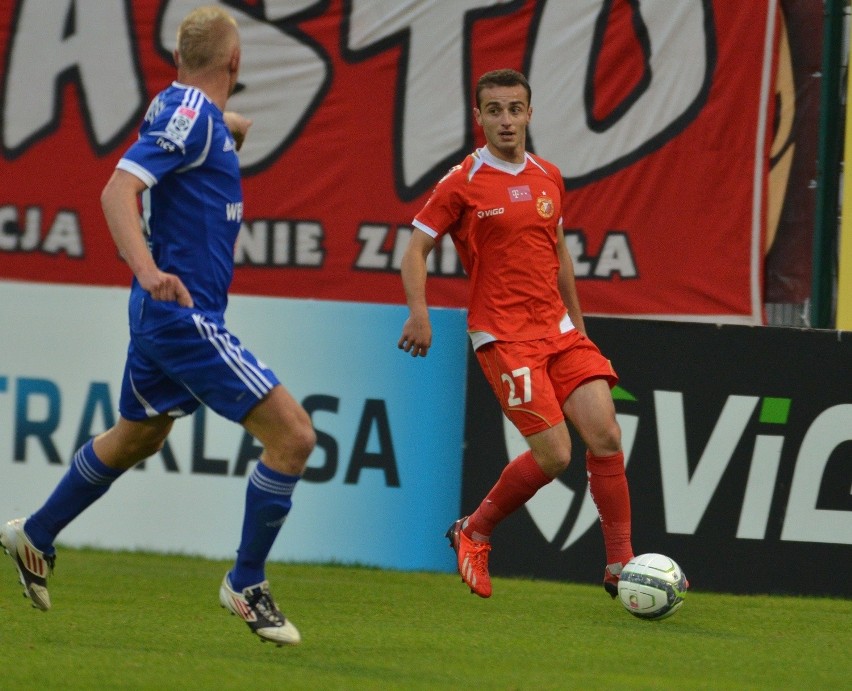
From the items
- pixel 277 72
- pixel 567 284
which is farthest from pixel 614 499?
pixel 277 72

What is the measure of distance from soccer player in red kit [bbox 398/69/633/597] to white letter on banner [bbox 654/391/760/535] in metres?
1.06

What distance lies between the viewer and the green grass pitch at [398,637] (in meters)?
4.21

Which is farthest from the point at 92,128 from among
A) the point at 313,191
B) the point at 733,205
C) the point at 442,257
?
the point at 733,205

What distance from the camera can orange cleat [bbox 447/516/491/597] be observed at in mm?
5934

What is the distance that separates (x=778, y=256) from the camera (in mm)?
8461

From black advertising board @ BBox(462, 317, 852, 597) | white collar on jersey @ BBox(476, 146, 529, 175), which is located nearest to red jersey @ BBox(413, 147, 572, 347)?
white collar on jersey @ BBox(476, 146, 529, 175)

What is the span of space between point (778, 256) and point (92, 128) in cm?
410

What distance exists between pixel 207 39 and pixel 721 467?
3.47 metres

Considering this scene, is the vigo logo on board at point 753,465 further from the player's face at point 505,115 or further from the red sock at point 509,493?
the player's face at point 505,115

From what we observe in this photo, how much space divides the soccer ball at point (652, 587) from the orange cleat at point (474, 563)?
0.61m

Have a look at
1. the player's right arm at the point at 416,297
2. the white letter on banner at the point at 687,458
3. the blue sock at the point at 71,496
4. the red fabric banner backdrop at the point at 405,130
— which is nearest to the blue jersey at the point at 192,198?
the blue sock at the point at 71,496

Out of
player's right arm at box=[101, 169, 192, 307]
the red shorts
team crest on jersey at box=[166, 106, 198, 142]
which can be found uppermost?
team crest on jersey at box=[166, 106, 198, 142]

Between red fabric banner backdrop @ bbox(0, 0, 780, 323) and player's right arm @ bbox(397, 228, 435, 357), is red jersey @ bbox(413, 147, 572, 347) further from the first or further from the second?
red fabric banner backdrop @ bbox(0, 0, 780, 323)

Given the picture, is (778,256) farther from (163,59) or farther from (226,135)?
(226,135)
